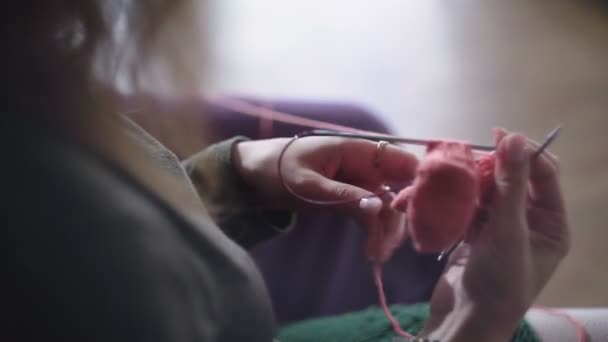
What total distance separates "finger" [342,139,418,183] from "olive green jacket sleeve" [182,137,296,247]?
114mm

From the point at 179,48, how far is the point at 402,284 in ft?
1.73

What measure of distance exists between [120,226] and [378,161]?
0.32 meters

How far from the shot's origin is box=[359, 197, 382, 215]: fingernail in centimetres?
53

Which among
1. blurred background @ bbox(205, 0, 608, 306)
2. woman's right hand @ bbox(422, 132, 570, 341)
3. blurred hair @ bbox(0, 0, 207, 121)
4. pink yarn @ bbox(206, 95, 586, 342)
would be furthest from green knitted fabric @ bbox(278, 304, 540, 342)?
blurred background @ bbox(205, 0, 608, 306)

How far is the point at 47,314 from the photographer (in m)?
0.33

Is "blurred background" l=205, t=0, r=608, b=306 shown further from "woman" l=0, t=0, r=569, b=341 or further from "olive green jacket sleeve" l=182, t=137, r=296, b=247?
"woman" l=0, t=0, r=569, b=341

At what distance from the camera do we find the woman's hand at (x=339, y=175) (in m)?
0.55

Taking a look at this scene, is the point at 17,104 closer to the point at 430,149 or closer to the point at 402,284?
the point at 430,149

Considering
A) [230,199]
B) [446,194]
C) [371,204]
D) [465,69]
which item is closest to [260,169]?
[230,199]

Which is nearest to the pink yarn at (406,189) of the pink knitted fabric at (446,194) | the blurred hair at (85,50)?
the pink knitted fabric at (446,194)

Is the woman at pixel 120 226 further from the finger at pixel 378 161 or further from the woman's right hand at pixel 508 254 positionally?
the finger at pixel 378 161

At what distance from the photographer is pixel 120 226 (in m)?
0.32

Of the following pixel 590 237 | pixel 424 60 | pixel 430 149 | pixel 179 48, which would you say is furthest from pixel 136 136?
pixel 424 60

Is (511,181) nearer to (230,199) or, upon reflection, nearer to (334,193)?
(334,193)
